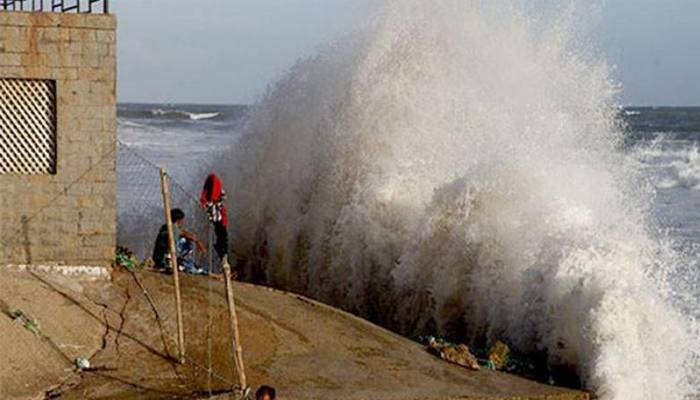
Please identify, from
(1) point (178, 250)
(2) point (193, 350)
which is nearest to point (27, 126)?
(1) point (178, 250)

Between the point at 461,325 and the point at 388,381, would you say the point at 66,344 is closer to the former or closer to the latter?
the point at 388,381

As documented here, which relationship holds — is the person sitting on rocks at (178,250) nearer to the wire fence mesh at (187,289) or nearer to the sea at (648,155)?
the wire fence mesh at (187,289)

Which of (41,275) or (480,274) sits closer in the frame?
(41,275)

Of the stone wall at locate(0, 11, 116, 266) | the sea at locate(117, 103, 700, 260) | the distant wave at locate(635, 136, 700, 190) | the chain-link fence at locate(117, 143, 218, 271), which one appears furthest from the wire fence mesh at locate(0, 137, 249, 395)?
the distant wave at locate(635, 136, 700, 190)

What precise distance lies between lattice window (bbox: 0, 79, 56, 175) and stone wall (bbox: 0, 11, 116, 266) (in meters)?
0.10

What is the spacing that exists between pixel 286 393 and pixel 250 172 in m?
12.9

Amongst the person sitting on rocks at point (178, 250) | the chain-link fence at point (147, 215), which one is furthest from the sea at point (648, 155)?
the person sitting on rocks at point (178, 250)

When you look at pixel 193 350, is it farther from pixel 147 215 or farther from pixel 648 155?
pixel 648 155

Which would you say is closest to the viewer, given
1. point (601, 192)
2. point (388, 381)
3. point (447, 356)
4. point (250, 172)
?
point (388, 381)

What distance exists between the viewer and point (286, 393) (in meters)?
10.7

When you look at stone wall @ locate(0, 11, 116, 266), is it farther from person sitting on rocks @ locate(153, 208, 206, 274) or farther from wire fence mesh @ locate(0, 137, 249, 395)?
person sitting on rocks @ locate(153, 208, 206, 274)

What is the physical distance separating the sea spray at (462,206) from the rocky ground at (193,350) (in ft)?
4.86

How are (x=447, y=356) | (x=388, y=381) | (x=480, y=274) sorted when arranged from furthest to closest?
(x=480, y=274) < (x=447, y=356) < (x=388, y=381)

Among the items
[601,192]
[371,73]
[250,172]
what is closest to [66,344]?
[601,192]
